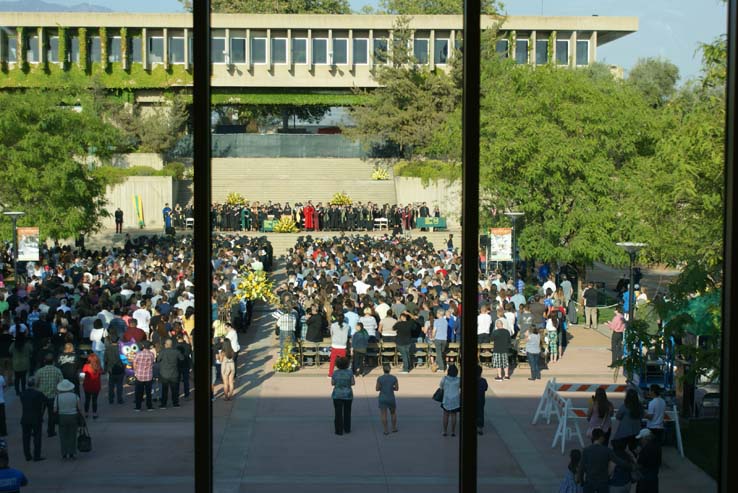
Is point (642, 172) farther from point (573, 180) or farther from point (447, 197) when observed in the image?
point (447, 197)

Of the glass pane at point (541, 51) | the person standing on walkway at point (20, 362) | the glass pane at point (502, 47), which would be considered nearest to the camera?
the person standing on walkway at point (20, 362)

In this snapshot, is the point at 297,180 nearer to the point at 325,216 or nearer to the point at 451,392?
the point at 325,216

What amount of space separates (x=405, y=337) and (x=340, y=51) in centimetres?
2174

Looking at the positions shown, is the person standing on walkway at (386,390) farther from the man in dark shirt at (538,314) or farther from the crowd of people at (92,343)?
the man in dark shirt at (538,314)

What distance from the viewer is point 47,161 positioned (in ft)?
54.4

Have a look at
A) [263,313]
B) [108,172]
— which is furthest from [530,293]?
[108,172]

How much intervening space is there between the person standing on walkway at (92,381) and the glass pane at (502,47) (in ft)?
35.5

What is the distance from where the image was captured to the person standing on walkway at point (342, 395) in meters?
8.94

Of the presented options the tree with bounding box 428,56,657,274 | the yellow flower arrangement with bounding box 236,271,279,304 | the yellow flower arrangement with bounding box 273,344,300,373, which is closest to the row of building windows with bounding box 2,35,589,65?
the tree with bounding box 428,56,657,274

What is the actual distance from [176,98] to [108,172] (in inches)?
198

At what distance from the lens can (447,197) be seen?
2491 cm

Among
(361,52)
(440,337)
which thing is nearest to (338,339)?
(440,337)

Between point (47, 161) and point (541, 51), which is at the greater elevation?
point (541, 51)

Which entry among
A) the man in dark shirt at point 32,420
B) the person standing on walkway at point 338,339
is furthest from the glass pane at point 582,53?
the man in dark shirt at point 32,420
